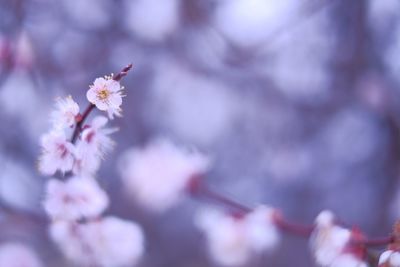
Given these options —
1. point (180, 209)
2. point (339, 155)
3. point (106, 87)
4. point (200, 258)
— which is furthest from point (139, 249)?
point (339, 155)

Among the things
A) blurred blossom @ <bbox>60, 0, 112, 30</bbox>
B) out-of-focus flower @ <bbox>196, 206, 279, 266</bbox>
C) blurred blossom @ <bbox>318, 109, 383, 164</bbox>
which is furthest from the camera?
blurred blossom @ <bbox>318, 109, 383, 164</bbox>

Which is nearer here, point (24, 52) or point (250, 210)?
point (250, 210)

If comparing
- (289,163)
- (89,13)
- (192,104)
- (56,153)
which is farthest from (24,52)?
(289,163)

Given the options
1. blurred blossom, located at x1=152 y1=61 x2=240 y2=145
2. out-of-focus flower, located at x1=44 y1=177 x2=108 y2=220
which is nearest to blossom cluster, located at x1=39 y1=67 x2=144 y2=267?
out-of-focus flower, located at x1=44 y1=177 x2=108 y2=220

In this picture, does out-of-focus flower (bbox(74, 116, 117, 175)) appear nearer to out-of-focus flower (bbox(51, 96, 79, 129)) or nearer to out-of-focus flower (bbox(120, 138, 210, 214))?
out-of-focus flower (bbox(51, 96, 79, 129))

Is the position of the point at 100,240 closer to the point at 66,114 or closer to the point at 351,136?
the point at 66,114

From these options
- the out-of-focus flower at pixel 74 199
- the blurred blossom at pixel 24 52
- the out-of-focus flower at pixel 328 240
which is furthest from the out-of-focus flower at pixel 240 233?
the blurred blossom at pixel 24 52

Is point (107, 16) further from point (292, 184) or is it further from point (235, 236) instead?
point (235, 236)

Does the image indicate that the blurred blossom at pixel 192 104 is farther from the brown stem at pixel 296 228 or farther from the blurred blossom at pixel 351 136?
the brown stem at pixel 296 228
